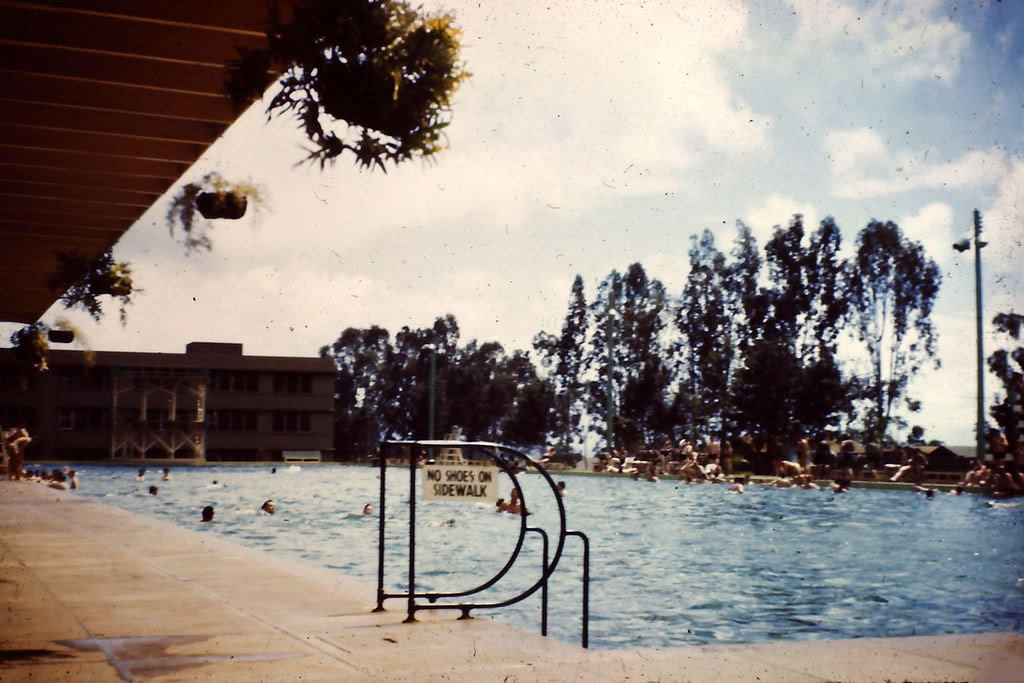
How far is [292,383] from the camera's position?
6331 cm

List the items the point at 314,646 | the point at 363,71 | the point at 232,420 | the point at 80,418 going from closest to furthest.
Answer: the point at 363,71
the point at 314,646
the point at 80,418
the point at 232,420

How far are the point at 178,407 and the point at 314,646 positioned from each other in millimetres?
55683

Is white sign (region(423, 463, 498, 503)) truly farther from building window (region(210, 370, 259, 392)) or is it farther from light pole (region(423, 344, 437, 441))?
building window (region(210, 370, 259, 392))

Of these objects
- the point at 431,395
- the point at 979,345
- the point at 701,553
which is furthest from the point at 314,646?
the point at 431,395

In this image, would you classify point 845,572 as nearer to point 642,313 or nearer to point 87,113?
point 87,113

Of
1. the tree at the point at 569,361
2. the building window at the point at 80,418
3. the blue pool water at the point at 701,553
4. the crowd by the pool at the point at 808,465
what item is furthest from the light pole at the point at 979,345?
the building window at the point at 80,418

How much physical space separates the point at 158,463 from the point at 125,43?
45.8 meters

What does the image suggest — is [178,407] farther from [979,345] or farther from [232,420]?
[979,345]

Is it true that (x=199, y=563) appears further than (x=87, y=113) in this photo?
Yes

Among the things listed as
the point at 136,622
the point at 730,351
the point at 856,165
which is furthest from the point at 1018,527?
the point at 730,351

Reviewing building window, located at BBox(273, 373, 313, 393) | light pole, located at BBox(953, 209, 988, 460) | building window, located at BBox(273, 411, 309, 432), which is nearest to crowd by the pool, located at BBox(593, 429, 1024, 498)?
light pole, located at BBox(953, 209, 988, 460)

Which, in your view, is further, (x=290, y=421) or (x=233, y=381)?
(x=290, y=421)

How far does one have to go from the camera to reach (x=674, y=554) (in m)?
19.9

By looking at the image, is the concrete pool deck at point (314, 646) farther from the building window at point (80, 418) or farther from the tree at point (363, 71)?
the building window at point (80, 418)
